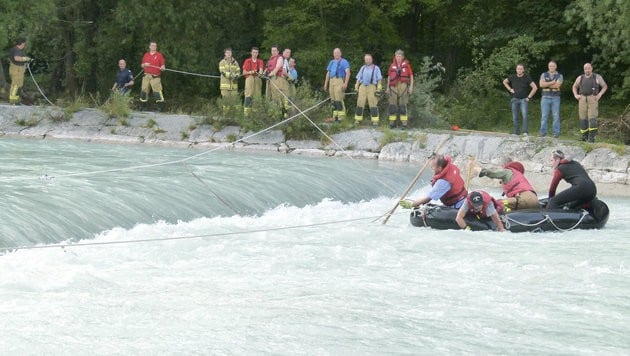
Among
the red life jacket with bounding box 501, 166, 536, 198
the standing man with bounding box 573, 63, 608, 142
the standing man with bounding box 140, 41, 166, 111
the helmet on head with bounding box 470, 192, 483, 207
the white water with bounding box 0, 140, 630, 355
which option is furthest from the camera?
the standing man with bounding box 140, 41, 166, 111

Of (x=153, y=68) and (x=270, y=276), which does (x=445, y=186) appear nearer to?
(x=270, y=276)

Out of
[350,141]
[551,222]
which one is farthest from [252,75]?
[551,222]

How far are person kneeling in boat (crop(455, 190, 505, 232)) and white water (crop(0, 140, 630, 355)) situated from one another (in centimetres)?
27

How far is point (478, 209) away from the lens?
13.6 metres

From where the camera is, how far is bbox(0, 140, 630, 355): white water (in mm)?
8539

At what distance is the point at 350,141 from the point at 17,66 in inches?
323

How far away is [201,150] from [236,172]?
445cm

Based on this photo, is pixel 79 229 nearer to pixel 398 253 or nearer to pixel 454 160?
pixel 398 253

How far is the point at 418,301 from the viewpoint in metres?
9.68

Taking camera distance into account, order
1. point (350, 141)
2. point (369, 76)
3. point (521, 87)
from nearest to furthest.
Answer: point (521, 87), point (350, 141), point (369, 76)

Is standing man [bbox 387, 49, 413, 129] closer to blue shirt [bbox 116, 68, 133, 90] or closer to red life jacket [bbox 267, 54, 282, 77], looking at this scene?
red life jacket [bbox 267, 54, 282, 77]

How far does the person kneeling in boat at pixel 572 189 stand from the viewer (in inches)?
562

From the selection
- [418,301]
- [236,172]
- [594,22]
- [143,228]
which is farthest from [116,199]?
[594,22]

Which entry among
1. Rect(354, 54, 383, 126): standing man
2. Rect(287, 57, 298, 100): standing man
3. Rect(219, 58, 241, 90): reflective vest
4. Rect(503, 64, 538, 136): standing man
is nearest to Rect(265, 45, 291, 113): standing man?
Rect(287, 57, 298, 100): standing man
